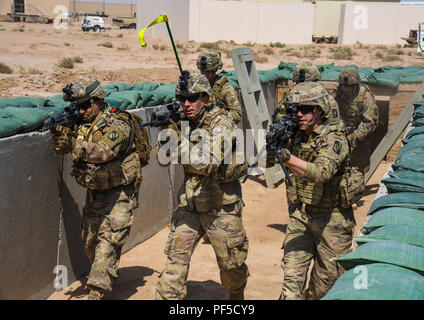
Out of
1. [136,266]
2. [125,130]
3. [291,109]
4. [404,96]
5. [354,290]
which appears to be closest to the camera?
[354,290]

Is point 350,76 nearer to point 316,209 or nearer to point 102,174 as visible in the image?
point 316,209

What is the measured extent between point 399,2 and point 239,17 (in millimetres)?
13949

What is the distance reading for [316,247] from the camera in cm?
445

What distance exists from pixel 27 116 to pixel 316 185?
2.44 meters

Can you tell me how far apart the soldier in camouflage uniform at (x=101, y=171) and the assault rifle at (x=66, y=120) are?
43 millimetres

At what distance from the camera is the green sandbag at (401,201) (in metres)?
3.35

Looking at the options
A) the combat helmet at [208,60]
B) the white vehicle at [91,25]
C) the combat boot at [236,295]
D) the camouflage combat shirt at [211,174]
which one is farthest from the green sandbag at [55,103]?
the white vehicle at [91,25]

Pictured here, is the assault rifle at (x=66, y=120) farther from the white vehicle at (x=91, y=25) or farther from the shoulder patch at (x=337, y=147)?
the white vehicle at (x=91, y=25)

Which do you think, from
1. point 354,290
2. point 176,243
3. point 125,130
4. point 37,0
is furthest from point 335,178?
point 37,0

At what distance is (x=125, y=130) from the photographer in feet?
16.3

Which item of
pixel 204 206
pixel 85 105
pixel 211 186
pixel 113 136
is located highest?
pixel 85 105

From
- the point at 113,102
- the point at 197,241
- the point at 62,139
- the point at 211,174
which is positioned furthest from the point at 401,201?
the point at 113,102

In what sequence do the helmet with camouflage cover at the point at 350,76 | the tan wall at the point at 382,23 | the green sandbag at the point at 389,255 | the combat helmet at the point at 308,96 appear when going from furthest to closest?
the tan wall at the point at 382,23, the helmet with camouflage cover at the point at 350,76, the combat helmet at the point at 308,96, the green sandbag at the point at 389,255
